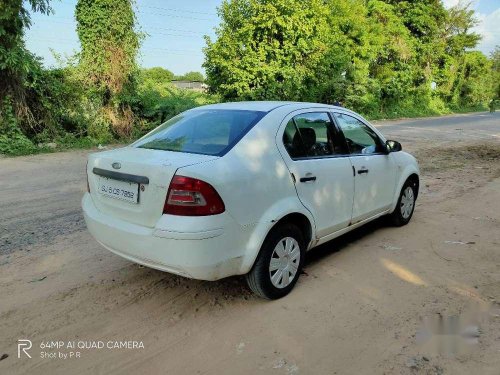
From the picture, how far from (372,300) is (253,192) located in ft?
4.51

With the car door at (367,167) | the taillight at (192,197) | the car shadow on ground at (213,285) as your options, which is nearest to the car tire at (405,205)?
the car door at (367,167)

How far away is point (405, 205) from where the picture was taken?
546 cm

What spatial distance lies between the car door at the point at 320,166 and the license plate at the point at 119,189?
1228 millimetres

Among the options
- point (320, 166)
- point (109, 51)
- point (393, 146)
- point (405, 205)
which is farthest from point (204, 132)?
point (109, 51)

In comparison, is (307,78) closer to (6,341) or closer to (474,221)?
(474,221)

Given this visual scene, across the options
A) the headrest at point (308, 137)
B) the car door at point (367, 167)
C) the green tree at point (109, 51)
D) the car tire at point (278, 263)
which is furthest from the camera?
the green tree at point (109, 51)

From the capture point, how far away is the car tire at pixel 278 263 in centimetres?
335

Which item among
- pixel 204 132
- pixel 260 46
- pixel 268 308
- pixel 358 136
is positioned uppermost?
pixel 260 46

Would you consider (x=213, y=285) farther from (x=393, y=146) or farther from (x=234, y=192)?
(x=393, y=146)

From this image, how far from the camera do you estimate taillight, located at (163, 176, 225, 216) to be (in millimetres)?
2947

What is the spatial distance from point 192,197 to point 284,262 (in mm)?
1062

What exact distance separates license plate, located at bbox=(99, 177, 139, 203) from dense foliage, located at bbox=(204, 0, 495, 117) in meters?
17.6

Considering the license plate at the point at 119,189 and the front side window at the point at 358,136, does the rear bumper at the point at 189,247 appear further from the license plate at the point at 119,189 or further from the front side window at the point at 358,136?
the front side window at the point at 358,136

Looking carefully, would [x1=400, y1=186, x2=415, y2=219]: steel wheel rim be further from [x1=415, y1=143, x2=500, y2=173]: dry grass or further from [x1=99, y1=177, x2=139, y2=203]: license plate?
[x1=415, y1=143, x2=500, y2=173]: dry grass
